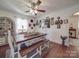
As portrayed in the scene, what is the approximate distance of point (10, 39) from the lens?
4.91 feet

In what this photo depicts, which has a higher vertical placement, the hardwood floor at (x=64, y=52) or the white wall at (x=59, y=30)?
the white wall at (x=59, y=30)

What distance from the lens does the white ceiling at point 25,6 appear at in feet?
4.75

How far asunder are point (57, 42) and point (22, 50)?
24.6 inches

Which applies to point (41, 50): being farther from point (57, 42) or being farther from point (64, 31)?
point (64, 31)

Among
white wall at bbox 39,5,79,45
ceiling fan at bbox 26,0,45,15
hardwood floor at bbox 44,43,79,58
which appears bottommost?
hardwood floor at bbox 44,43,79,58

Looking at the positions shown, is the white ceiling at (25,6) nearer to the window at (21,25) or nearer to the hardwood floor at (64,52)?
the window at (21,25)

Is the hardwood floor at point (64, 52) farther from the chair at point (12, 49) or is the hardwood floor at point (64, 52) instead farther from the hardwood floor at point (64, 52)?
the chair at point (12, 49)

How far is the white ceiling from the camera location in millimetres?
1448

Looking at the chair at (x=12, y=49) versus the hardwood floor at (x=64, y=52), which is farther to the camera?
the hardwood floor at (x=64, y=52)

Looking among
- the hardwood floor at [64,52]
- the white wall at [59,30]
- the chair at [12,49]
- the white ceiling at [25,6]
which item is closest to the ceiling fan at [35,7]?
the white ceiling at [25,6]

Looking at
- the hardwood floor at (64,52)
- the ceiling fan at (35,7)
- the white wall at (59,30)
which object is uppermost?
the ceiling fan at (35,7)

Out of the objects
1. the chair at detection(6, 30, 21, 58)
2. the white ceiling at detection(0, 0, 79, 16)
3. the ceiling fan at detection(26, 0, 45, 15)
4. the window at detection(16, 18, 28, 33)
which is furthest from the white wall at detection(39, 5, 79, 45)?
the chair at detection(6, 30, 21, 58)

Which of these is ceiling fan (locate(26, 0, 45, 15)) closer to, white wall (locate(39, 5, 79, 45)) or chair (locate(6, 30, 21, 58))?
white wall (locate(39, 5, 79, 45))

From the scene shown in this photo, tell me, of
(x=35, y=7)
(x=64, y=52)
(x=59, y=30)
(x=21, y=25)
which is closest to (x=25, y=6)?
(x=35, y=7)
